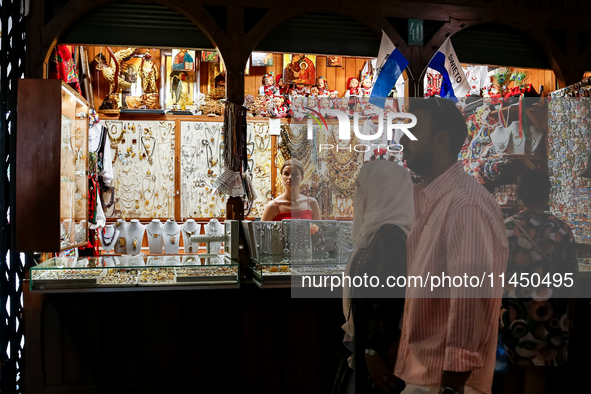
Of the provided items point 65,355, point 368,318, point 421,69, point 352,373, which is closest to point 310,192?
point 368,318

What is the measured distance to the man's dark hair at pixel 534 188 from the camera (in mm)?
2596

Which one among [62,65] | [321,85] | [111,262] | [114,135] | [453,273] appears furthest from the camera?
[321,85]

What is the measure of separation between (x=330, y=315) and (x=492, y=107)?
1410mm

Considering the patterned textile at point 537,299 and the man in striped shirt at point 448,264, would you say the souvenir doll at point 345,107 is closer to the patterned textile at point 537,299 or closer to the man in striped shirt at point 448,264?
the man in striped shirt at point 448,264

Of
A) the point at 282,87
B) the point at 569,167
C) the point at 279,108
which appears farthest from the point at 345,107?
the point at 282,87

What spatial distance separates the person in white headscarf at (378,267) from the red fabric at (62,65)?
8.59 ft

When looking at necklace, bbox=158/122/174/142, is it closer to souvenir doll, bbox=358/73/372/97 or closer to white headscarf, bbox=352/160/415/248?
souvenir doll, bbox=358/73/372/97

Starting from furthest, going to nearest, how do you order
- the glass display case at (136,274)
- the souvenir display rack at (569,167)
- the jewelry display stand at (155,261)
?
the jewelry display stand at (155,261)
the glass display case at (136,274)
the souvenir display rack at (569,167)

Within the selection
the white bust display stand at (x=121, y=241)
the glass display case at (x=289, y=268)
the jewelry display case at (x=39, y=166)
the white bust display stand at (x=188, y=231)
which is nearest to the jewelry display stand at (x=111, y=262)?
the jewelry display case at (x=39, y=166)

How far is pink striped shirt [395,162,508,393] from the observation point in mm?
2387

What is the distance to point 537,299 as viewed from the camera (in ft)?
8.80

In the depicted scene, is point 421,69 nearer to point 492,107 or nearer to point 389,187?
point 492,107

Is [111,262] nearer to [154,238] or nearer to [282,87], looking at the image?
[154,238]

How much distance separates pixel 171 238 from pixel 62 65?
170cm
